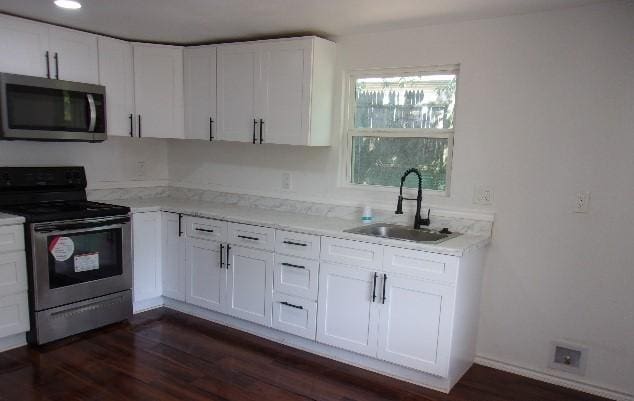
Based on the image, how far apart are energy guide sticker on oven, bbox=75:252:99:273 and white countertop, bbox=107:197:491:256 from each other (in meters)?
0.46

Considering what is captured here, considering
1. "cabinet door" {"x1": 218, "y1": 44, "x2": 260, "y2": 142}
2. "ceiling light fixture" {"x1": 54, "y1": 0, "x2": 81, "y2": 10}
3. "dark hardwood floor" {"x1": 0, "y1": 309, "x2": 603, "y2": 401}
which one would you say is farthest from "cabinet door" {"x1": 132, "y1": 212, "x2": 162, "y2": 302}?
"ceiling light fixture" {"x1": 54, "y1": 0, "x2": 81, "y2": 10}

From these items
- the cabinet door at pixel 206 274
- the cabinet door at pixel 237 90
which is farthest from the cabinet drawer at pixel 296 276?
the cabinet door at pixel 237 90

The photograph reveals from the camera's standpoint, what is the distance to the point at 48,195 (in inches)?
133

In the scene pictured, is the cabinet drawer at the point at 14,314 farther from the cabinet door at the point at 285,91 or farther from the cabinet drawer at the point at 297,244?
the cabinet door at the point at 285,91

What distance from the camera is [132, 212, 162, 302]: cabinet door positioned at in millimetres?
3541

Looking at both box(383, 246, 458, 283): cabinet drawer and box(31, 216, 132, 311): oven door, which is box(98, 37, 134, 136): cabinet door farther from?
box(383, 246, 458, 283): cabinet drawer

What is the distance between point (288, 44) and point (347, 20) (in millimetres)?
509

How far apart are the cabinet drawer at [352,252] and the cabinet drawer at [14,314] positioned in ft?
6.31

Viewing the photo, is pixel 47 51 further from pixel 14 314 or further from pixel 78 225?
pixel 14 314

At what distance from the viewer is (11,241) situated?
282cm

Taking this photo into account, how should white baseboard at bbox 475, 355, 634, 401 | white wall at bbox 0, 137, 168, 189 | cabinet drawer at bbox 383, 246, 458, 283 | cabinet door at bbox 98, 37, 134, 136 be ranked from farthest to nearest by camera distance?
1. cabinet door at bbox 98, 37, 134, 136
2. white wall at bbox 0, 137, 168, 189
3. white baseboard at bbox 475, 355, 634, 401
4. cabinet drawer at bbox 383, 246, 458, 283

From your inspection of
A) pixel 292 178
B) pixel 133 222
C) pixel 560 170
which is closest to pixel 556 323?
pixel 560 170

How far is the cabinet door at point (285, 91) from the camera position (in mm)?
3195

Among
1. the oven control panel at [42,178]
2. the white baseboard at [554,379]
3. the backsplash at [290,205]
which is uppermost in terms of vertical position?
the oven control panel at [42,178]
